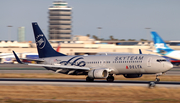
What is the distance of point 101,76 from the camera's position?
38.2m

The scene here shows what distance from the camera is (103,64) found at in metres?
40.3

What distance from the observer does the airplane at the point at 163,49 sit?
271ft

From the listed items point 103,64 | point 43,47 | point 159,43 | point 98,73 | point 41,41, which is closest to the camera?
point 98,73

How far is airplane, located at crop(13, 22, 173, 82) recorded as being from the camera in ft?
123

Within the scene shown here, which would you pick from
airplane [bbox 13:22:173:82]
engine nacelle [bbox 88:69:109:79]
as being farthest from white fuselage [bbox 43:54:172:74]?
engine nacelle [bbox 88:69:109:79]

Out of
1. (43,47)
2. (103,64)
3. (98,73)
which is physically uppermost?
(43,47)

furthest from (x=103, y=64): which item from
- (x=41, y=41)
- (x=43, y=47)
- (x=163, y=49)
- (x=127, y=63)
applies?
(x=163, y=49)

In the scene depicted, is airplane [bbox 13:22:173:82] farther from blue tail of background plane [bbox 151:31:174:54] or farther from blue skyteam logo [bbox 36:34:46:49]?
blue tail of background plane [bbox 151:31:174:54]

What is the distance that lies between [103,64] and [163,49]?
47.9m

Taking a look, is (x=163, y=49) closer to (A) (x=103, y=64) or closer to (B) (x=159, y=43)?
(B) (x=159, y=43)

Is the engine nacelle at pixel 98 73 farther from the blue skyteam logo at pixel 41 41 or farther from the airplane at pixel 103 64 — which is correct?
the blue skyteam logo at pixel 41 41

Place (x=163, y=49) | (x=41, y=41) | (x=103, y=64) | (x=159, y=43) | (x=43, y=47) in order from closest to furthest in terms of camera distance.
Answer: (x=103, y=64) < (x=43, y=47) < (x=41, y=41) < (x=159, y=43) < (x=163, y=49)

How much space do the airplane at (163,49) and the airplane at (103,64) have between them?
43.9 meters

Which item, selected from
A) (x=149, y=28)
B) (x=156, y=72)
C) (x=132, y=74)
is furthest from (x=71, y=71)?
(x=149, y=28)
